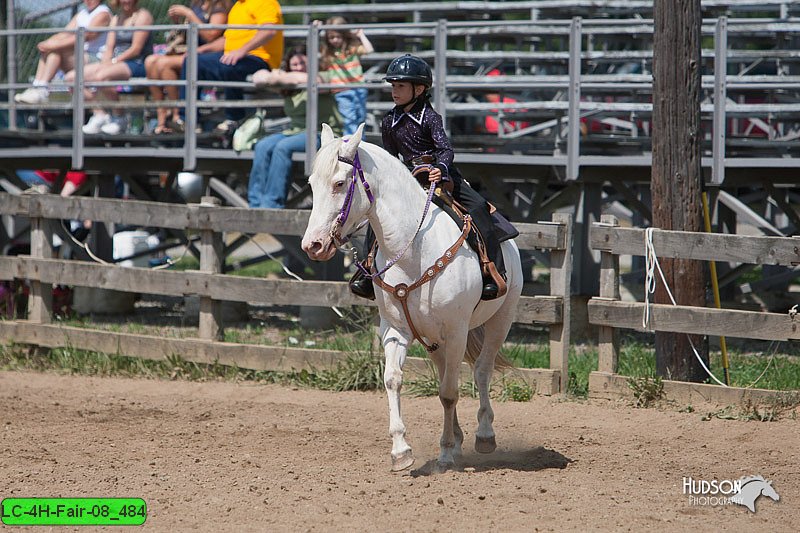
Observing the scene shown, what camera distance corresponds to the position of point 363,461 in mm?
7309

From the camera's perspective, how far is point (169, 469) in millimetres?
7086

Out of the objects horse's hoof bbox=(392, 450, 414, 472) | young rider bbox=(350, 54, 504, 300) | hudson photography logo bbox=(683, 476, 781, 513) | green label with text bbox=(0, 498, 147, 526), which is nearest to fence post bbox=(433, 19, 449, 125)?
young rider bbox=(350, 54, 504, 300)

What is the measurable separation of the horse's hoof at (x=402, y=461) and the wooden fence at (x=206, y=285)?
3033mm

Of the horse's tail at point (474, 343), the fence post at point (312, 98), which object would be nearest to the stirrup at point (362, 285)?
the horse's tail at point (474, 343)

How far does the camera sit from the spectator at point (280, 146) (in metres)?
12.6

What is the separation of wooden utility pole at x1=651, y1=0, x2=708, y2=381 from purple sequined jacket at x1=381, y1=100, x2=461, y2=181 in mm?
2906

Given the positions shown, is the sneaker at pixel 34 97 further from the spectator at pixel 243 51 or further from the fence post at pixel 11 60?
the spectator at pixel 243 51

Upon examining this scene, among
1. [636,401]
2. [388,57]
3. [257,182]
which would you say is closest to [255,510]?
[636,401]

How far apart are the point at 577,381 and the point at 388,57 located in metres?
5.77

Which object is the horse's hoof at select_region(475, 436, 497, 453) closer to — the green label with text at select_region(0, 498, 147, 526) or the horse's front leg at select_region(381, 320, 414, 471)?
the horse's front leg at select_region(381, 320, 414, 471)

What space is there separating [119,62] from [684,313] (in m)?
8.30

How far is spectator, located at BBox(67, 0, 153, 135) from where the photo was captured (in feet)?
46.1

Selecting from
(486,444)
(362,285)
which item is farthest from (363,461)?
(362,285)

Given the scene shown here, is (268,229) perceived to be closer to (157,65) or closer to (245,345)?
(245,345)
